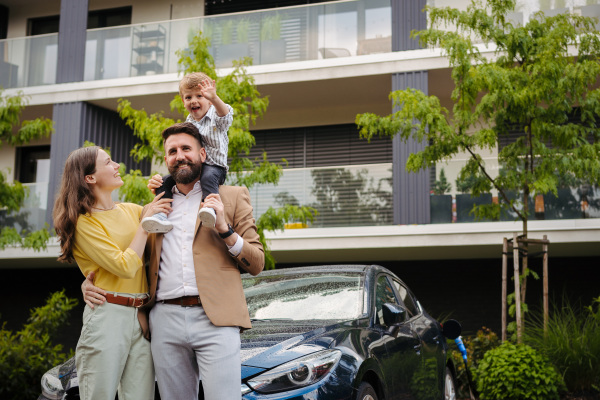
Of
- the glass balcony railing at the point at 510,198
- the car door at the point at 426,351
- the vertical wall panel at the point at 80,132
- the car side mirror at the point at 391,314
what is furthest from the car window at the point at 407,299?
the vertical wall panel at the point at 80,132

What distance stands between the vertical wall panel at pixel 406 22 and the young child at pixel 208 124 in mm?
10807

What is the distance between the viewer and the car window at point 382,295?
536cm

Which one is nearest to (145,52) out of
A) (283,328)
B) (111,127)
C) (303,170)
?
(111,127)

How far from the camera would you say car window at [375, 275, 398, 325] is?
5.36 metres

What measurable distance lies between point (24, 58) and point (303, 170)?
24.3 feet

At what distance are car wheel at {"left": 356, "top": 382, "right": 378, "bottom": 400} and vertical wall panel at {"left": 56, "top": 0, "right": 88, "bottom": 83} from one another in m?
13.1

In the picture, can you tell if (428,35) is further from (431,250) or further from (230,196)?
(230,196)

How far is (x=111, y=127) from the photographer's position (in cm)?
1672

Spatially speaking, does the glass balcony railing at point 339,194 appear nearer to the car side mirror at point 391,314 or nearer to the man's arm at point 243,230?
the car side mirror at point 391,314

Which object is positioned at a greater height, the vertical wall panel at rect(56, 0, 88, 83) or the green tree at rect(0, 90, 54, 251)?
the vertical wall panel at rect(56, 0, 88, 83)

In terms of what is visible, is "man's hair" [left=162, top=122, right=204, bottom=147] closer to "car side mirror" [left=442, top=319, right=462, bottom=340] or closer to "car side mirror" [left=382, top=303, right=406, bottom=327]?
"car side mirror" [left=382, top=303, right=406, bottom=327]

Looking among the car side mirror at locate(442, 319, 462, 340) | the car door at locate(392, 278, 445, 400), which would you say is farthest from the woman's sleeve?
the car side mirror at locate(442, 319, 462, 340)

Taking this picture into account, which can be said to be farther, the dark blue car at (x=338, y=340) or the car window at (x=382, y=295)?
the car window at (x=382, y=295)

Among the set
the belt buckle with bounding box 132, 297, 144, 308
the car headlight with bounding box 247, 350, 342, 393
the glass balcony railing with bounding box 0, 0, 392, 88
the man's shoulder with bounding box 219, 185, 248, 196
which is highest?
the glass balcony railing with bounding box 0, 0, 392, 88
